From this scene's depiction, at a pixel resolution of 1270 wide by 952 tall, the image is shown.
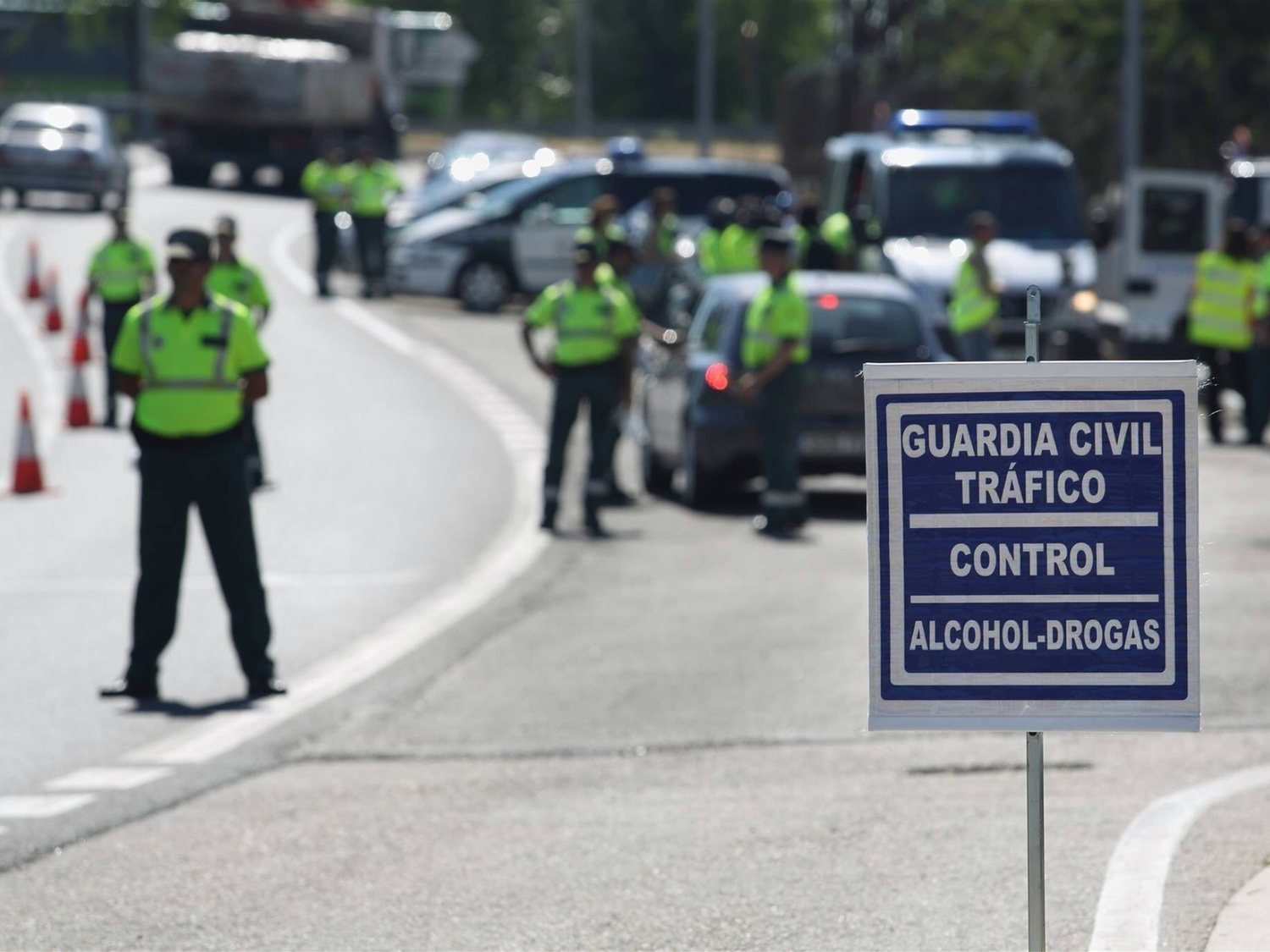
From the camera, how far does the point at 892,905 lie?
685 cm

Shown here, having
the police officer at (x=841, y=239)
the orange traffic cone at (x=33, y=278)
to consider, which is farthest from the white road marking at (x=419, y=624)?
the orange traffic cone at (x=33, y=278)

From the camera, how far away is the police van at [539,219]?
31.4 metres

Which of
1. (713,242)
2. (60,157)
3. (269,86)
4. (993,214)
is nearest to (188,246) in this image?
(713,242)

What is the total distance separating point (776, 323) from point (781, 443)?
0.72 metres

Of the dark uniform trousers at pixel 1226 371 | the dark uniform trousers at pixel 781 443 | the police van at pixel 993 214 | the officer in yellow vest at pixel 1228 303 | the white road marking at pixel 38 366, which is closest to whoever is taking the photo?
the dark uniform trousers at pixel 781 443

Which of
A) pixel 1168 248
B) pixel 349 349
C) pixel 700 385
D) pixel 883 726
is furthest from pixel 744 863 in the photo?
pixel 349 349

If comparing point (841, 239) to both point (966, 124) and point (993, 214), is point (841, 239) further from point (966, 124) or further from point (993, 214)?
point (966, 124)

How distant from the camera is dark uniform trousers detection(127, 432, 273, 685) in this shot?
34.4 feet

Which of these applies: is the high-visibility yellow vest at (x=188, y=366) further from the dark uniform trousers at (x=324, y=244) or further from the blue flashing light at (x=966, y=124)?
the dark uniform trousers at (x=324, y=244)

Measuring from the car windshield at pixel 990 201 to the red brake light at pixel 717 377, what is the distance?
7512 mm

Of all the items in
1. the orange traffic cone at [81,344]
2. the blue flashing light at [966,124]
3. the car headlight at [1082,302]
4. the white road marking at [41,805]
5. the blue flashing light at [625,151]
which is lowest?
the white road marking at [41,805]

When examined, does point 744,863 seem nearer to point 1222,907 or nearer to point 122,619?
point 1222,907

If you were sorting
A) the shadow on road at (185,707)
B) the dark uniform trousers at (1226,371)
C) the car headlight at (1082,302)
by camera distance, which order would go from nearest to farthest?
the shadow on road at (185,707) < the dark uniform trousers at (1226,371) < the car headlight at (1082,302)

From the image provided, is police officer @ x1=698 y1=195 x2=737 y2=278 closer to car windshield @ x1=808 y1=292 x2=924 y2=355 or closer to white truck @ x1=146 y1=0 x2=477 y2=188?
car windshield @ x1=808 y1=292 x2=924 y2=355
